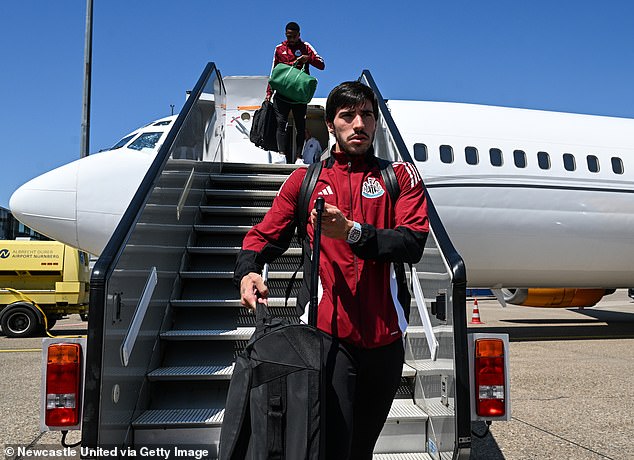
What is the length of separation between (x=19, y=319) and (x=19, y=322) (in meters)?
0.07

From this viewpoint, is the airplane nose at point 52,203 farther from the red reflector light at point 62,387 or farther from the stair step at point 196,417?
the red reflector light at point 62,387

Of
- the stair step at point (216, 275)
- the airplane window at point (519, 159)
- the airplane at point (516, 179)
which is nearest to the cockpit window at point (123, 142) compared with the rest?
the airplane at point (516, 179)

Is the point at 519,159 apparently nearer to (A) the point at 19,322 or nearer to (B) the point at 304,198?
(B) the point at 304,198

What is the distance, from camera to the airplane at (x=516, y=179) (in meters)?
8.63

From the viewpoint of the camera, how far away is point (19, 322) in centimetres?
1252

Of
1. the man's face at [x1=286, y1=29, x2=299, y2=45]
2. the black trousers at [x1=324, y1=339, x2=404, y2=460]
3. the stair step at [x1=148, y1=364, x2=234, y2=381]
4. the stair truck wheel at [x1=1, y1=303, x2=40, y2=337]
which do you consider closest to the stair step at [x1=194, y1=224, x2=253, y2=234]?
the stair step at [x1=148, y1=364, x2=234, y2=381]

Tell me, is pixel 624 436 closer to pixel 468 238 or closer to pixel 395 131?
pixel 395 131

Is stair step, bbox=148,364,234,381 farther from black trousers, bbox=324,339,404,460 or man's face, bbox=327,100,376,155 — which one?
man's face, bbox=327,100,376,155

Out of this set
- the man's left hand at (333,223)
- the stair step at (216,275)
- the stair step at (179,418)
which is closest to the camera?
the man's left hand at (333,223)

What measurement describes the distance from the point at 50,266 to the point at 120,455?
447 inches

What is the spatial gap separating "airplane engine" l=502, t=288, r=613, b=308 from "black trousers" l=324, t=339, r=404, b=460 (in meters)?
12.2

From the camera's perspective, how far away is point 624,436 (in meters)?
4.50

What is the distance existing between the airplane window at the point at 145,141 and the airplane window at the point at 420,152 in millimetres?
3448

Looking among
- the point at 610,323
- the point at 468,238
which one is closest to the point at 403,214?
the point at 468,238
